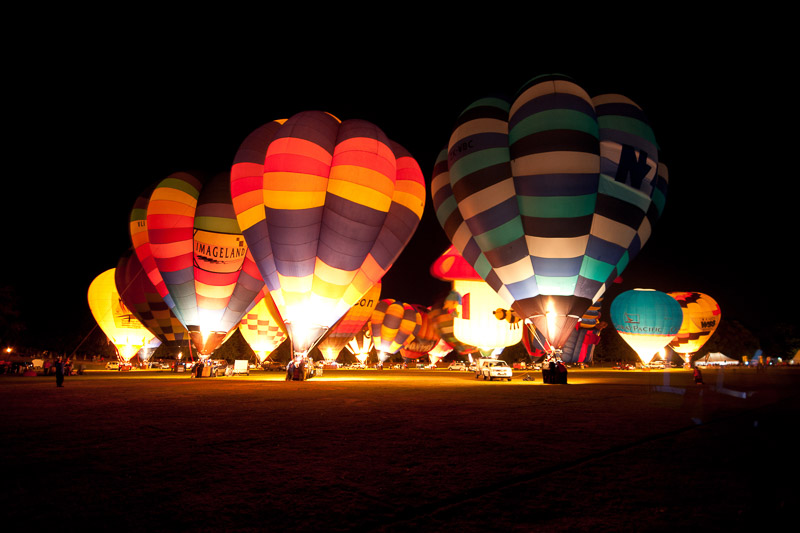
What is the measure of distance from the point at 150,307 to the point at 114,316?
8.24 meters

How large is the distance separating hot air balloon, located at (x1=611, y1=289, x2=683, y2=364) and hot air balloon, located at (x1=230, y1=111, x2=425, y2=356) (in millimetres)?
29700

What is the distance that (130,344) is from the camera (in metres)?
35.1

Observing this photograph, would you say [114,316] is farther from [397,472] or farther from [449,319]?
[397,472]

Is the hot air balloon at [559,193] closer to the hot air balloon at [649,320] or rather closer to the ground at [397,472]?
the ground at [397,472]

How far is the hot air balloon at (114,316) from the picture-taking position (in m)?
34.1

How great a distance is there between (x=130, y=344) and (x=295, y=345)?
24.5 m

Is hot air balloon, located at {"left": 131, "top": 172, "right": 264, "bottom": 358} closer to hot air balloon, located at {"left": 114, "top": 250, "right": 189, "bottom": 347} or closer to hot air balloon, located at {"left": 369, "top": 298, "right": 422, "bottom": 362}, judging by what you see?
hot air balloon, located at {"left": 114, "top": 250, "right": 189, "bottom": 347}

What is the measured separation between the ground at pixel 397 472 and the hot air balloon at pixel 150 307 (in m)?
22.8

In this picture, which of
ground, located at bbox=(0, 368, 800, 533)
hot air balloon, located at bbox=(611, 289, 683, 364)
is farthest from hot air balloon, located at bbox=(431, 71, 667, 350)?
hot air balloon, located at bbox=(611, 289, 683, 364)

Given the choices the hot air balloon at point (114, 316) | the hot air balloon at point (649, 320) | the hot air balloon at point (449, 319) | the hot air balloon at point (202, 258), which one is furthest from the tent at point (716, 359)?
the hot air balloon at point (114, 316)

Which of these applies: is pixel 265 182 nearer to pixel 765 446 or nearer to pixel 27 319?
pixel 765 446

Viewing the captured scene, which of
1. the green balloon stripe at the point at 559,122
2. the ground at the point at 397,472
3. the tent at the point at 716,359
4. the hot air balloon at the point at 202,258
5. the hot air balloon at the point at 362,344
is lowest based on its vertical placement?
the tent at the point at 716,359

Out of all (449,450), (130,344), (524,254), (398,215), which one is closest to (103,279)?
(130,344)

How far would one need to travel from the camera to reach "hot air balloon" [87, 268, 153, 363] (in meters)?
34.1
